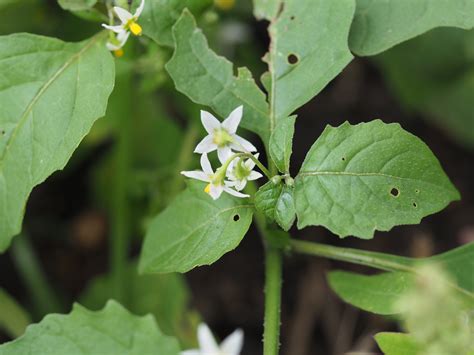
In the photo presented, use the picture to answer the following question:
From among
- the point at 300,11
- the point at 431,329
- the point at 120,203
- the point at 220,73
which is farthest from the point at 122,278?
the point at 431,329

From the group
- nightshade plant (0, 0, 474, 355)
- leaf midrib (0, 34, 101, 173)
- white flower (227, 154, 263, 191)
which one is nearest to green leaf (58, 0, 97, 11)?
nightshade plant (0, 0, 474, 355)

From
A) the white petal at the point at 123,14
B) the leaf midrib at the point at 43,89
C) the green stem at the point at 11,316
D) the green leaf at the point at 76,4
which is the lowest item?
the green stem at the point at 11,316

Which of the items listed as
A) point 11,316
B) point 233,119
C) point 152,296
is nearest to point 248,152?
point 233,119

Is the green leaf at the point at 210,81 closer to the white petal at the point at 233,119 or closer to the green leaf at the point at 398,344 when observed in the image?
the white petal at the point at 233,119

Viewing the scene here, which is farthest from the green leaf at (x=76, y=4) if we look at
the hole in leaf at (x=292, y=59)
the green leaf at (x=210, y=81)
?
the hole in leaf at (x=292, y=59)

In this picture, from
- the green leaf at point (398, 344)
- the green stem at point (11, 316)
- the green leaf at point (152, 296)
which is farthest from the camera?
the green leaf at point (152, 296)

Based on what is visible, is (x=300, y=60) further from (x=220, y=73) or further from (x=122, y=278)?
(x=122, y=278)

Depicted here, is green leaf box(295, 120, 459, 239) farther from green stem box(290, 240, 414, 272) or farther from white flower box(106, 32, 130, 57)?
white flower box(106, 32, 130, 57)
